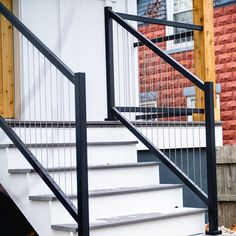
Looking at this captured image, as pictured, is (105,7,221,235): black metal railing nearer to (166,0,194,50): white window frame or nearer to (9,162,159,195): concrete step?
(9,162,159,195): concrete step

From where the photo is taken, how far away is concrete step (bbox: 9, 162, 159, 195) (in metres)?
4.43

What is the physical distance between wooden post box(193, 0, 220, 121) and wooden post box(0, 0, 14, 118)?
2082mm

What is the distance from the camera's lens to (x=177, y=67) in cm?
508

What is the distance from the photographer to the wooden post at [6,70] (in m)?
6.26

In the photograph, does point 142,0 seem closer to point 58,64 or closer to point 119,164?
point 119,164

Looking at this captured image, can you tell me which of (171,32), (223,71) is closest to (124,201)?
(223,71)

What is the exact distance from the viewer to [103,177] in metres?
4.91

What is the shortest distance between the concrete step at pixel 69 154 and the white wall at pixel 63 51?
105cm

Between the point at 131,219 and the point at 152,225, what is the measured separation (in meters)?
0.20

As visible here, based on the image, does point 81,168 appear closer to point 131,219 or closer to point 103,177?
point 131,219

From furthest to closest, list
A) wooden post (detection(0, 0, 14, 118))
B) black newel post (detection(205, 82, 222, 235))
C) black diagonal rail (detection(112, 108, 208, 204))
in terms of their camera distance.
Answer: wooden post (detection(0, 0, 14, 118)), black diagonal rail (detection(112, 108, 208, 204)), black newel post (detection(205, 82, 222, 235))

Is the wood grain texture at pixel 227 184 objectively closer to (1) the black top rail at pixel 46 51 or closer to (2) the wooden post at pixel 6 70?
(2) the wooden post at pixel 6 70

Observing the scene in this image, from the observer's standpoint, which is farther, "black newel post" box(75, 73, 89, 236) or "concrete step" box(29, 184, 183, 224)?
"concrete step" box(29, 184, 183, 224)

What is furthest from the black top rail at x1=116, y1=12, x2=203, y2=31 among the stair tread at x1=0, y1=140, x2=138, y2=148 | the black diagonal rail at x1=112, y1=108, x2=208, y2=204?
the stair tread at x1=0, y1=140, x2=138, y2=148
